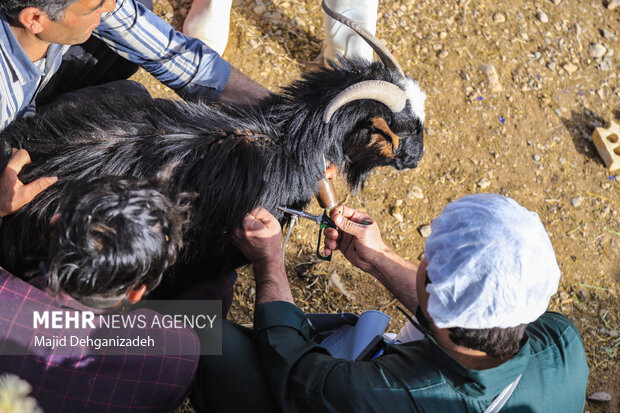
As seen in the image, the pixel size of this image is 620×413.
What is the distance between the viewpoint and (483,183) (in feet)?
13.3

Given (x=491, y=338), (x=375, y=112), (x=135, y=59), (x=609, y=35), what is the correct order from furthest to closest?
(x=609, y=35) → (x=135, y=59) → (x=375, y=112) → (x=491, y=338)

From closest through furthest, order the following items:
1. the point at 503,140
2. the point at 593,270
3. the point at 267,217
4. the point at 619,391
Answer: the point at 267,217
the point at 619,391
the point at 593,270
the point at 503,140

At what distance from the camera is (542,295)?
177cm

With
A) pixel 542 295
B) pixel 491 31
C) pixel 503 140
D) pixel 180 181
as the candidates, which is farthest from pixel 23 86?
pixel 491 31

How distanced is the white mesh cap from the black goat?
1.07 m

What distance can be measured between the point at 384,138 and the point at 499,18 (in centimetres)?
239

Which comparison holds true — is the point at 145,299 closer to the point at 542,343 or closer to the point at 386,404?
the point at 386,404

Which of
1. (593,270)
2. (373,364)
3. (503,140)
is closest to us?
(373,364)

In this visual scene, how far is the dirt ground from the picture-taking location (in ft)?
12.1

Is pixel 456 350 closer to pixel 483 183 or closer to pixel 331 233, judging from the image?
pixel 331 233

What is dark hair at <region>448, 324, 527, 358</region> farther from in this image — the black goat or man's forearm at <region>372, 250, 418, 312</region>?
the black goat

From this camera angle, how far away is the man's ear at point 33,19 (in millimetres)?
2309

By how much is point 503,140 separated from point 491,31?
1044mm

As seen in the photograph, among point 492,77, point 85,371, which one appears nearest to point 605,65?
point 492,77
